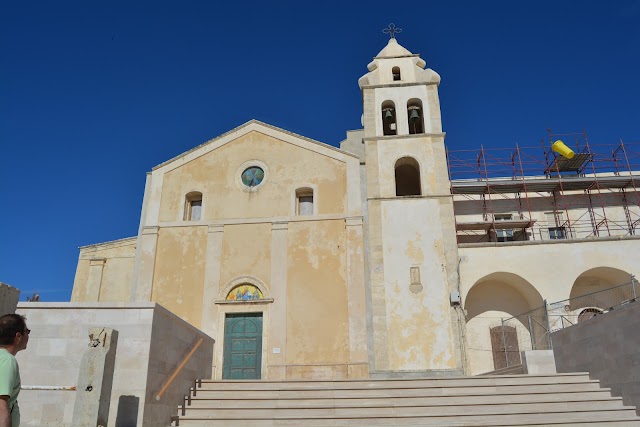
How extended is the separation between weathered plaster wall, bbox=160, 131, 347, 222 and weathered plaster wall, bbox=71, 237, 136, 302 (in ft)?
6.71

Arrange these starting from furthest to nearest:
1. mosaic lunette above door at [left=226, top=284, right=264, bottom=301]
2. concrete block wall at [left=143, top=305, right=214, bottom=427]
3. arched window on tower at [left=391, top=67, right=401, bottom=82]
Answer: arched window on tower at [left=391, top=67, right=401, bottom=82] → mosaic lunette above door at [left=226, top=284, right=264, bottom=301] → concrete block wall at [left=143, top=305, right=214, bottom=427]

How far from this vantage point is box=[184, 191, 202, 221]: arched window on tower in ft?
64.8

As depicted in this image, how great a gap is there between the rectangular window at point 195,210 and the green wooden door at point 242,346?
4.12 metres

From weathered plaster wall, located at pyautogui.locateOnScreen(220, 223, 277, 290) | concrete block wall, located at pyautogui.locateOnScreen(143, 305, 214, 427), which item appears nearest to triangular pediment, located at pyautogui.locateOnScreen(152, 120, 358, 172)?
weathered plaster wall, located at pyautogui.locateOnScreen(220, 223, 277, 290)

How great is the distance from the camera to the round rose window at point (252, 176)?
19766 millimetres

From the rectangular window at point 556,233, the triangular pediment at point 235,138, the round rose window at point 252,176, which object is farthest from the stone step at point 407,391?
the rectangular window at point 556,233

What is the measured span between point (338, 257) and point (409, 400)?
745 cm

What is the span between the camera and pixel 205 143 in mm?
20453

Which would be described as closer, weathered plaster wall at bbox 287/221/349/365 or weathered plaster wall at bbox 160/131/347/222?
weathered plaster wall at bbox 287/221/349/365

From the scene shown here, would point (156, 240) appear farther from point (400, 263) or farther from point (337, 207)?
point (400, 263)

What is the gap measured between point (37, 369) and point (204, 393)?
3.46m

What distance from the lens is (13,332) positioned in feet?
11.9

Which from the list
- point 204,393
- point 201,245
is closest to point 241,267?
point 201,245

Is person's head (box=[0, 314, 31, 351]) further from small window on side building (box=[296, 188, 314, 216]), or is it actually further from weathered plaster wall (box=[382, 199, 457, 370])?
small window on side building (box=[296, 188, 314, 216])
